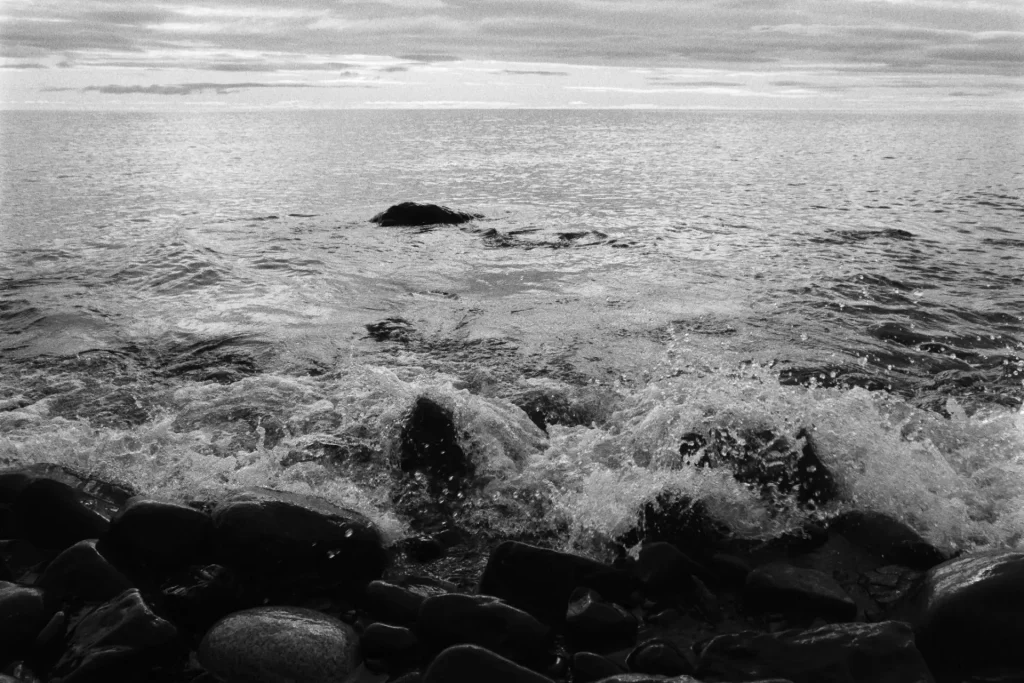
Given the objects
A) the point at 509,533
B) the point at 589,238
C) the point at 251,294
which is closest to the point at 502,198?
the point at 589,238

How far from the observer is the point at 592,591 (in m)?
4.21

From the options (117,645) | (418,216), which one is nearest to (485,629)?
(117,645)

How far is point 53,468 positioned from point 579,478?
12.7 feet

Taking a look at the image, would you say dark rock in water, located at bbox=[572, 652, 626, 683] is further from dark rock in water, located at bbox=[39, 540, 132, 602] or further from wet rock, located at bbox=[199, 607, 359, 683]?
dark rock in water, located at bbox=[39, 540, 132, 602]

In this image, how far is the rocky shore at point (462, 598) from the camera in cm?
369

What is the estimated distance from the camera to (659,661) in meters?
3.68

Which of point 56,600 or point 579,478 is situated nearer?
point 56,600

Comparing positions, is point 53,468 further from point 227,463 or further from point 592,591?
point 592,591

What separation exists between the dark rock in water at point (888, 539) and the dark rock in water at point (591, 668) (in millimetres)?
2058

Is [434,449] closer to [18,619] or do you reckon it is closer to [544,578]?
[544,578]

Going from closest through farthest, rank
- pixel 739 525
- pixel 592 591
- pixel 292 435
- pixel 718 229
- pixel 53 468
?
pixel 592 591, pixel 739 525, pixel 53 468, pixel 292 435, pixel 718 229

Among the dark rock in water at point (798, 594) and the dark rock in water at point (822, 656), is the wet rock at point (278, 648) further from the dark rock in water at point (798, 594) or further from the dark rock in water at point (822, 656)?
the dark rock in water at point (798, 594)

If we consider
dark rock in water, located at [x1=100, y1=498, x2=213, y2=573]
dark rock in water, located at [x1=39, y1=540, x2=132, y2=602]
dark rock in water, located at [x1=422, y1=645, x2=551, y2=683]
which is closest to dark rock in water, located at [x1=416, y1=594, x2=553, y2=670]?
dark rock in water, located at [x1=422, y1=645, x2=551, y2=683]

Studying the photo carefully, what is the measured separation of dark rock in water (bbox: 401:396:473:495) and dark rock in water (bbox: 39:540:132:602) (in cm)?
214
